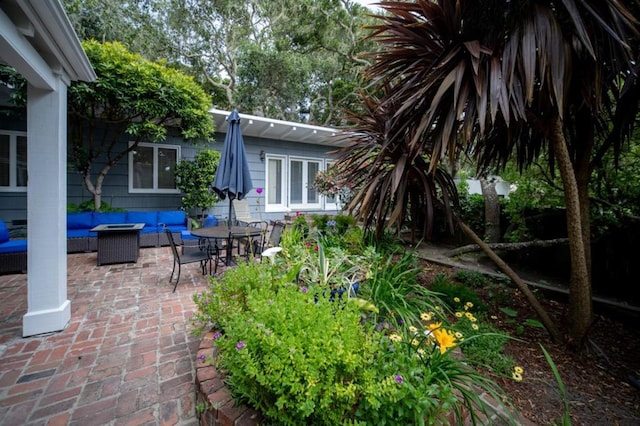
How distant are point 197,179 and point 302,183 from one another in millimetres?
3676

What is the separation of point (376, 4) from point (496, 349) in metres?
3.00

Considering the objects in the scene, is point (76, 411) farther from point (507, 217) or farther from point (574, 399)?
point (507, 217)

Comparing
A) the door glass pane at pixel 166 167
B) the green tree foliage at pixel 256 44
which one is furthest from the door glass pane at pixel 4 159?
the green tree foliage at pixel 256 44

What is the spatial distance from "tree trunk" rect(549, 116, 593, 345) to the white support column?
4.47 m

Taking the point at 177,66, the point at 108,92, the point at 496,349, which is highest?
the point at 177,66

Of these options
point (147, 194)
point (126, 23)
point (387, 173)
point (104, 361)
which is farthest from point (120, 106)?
point (126, 23)

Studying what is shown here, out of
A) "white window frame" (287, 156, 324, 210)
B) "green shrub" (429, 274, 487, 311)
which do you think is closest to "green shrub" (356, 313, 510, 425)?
"green shrub" (429, 274, 487, 311)

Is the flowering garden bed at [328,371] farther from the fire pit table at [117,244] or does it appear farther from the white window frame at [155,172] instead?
the white window frame at [155,172]

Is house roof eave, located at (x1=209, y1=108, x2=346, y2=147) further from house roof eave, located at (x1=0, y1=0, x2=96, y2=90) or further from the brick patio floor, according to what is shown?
the brick patio floor

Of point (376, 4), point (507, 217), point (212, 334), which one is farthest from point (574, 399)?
point (507, 217)

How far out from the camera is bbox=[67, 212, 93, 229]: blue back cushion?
5469mm

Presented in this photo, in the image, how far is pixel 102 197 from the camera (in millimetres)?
6594

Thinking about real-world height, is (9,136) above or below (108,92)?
below

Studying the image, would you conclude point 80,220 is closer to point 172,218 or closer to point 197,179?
point 172,218
